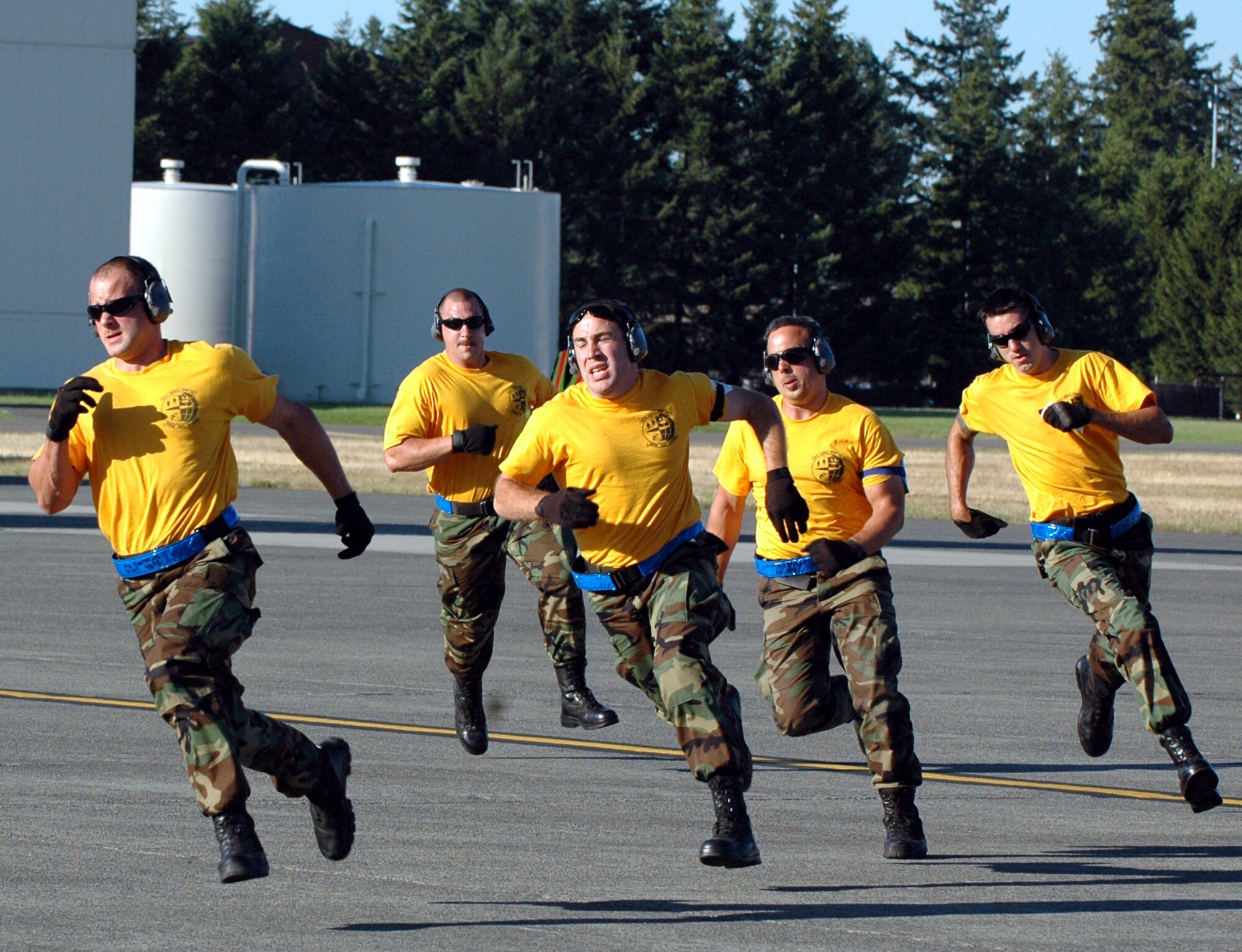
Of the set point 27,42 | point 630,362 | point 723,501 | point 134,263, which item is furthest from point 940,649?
→ point 27,42

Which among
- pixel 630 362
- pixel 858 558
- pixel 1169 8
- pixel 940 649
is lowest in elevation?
pixel 940 649

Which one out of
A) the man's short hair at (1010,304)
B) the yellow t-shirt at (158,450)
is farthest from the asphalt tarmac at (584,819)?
the man's short hair at (1010,304)

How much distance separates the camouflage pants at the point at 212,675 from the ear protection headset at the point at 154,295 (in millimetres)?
728

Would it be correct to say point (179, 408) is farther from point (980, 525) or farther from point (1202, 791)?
point (1202, 791)

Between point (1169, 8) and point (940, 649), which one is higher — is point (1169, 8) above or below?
above

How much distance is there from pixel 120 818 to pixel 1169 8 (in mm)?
125054

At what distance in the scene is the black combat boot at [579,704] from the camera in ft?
29.6

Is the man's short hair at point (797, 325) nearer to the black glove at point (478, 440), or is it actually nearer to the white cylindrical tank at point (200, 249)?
the black glove at point (478, 440)

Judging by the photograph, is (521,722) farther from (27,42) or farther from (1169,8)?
(1169,8)

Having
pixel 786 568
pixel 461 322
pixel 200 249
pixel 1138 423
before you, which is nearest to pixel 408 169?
pixel 200 249

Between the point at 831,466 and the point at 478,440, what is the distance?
5.75 feet

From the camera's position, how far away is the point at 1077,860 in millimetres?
6512

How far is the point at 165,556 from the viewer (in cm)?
615

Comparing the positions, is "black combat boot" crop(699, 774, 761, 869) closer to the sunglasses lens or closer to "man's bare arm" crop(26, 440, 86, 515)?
"man's bare arm" crop(26, 440, 86, 515)
